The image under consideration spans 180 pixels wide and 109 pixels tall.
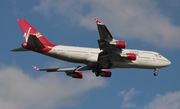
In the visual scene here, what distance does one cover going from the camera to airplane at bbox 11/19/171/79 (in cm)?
6051

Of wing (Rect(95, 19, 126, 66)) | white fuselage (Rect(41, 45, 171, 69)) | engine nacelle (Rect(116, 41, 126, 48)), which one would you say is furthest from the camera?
white fuselage (Rect(41, 45, 171, 69))

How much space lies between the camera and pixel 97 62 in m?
65.9

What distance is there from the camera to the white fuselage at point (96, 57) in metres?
63.7

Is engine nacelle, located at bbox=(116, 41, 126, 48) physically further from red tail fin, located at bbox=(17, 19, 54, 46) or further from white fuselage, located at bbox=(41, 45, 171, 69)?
red tail fin, located at bbox=(17, 19, 54, 46)

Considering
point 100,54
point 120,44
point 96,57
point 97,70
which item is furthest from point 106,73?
point 120,44

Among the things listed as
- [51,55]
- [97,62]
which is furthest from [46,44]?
[97,62]

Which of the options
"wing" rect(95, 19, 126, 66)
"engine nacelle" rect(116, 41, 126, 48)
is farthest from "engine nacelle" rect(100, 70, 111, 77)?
"engine nacelle" rect(116, 41, 126, 48)

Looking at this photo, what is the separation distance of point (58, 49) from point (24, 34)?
633 centimetres

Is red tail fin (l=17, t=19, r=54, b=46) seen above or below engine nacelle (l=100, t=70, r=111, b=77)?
above

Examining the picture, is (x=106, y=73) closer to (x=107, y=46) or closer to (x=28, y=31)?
(x=107, y=46)

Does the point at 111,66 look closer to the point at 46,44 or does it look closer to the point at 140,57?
the point at 140,57

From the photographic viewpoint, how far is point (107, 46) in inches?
2398

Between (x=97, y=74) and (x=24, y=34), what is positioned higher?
(x=24, y=34)

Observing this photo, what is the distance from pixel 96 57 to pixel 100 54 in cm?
139
